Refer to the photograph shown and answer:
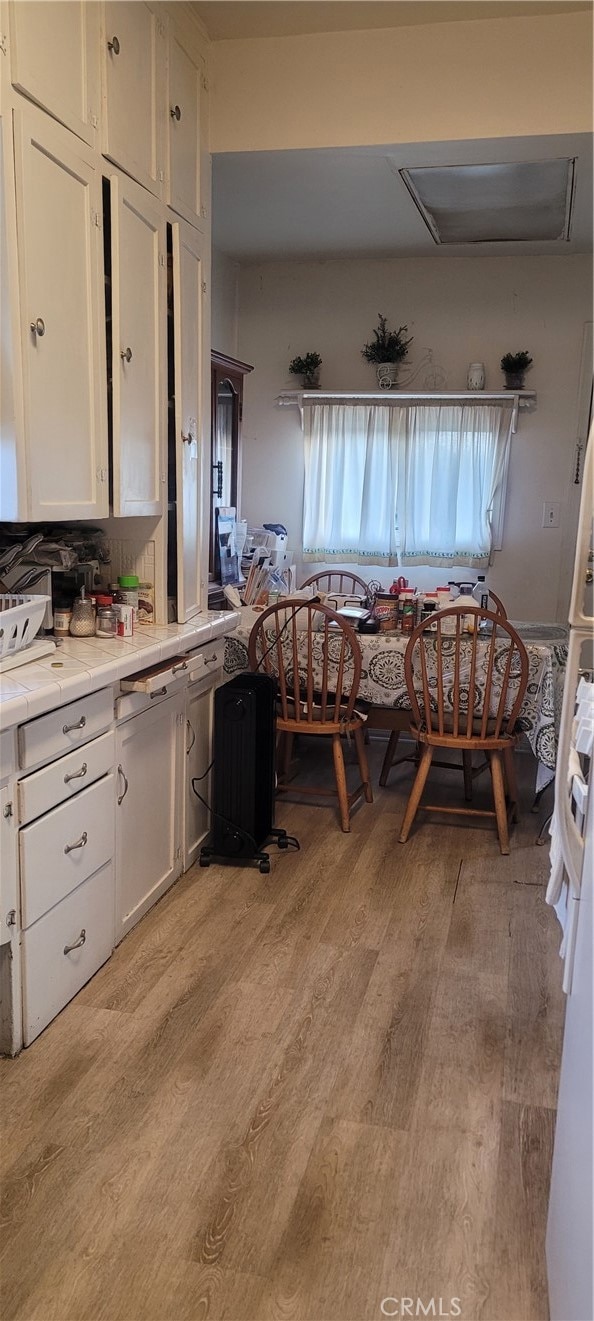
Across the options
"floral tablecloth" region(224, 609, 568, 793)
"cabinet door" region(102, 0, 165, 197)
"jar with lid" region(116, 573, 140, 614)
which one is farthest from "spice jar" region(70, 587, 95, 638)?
"cabinet door" region(102, 0, 165, 197)

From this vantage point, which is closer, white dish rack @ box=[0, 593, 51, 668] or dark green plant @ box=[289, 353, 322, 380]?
white dish rack @ box=[0, 593, 51, 668]

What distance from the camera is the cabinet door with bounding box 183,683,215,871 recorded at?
3.10 meters

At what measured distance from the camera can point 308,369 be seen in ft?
16.8

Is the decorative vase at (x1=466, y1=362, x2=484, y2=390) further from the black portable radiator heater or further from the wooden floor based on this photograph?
the wooden floor

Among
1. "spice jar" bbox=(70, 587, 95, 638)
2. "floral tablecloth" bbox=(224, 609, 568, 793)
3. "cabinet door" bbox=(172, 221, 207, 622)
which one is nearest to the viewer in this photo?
"spice jar" bbox=(70, 587, 95, 638)

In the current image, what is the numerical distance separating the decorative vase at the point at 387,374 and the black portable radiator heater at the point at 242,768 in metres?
2.42

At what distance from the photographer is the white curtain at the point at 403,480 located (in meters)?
4.99

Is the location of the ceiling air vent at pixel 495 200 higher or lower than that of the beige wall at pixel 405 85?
lower

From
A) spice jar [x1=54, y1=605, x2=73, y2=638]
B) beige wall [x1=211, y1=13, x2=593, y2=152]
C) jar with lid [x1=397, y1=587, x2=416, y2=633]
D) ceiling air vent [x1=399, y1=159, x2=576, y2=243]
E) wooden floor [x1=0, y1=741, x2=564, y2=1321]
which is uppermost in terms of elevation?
beige wall [x1=211, y1=13, x2=593, y2=152]

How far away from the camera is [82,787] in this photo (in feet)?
7.61

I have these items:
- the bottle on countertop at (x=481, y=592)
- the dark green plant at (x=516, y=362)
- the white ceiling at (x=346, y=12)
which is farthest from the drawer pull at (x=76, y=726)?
the dark green plant at (x=516, y=362)

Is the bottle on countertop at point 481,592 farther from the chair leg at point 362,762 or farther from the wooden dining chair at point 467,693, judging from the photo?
the chair leg at point 362,762

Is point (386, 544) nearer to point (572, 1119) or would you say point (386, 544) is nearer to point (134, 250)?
point (134, 250)

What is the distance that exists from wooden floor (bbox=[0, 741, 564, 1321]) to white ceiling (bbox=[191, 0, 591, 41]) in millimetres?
2781
